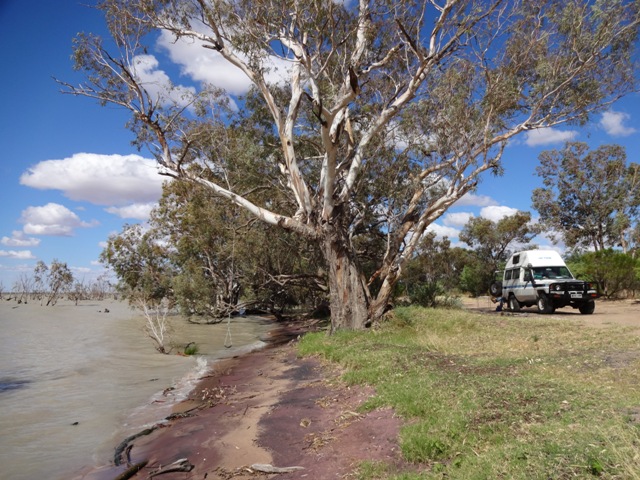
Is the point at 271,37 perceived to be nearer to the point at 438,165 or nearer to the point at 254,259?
the point at 438,165

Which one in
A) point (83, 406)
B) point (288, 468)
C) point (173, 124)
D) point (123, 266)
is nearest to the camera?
point (288, 468)

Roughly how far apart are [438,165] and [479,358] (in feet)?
28.6

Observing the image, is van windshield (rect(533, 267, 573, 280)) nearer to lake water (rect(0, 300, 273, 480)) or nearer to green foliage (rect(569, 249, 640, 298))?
green foliage (rect(569, 249, 640, 298))

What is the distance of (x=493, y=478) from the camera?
12.4 ft

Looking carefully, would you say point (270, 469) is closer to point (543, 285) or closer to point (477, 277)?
point (543, 285)

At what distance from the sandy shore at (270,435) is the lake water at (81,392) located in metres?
0.74

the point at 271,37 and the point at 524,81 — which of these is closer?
the point at 271,37

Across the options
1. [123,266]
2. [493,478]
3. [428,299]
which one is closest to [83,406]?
[493,478]

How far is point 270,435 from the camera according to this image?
6848 millimetres

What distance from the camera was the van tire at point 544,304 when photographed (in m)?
19.0

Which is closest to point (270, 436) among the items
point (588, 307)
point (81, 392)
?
point (81, 392)

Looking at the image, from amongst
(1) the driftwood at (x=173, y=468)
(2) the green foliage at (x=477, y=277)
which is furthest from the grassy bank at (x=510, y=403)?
(2) the green foliage at (x=477, y=277)

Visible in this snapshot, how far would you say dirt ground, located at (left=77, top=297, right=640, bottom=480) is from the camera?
5.60 m

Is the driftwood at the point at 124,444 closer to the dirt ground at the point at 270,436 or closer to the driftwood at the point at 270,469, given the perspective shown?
the dirt ground at the point at 270,436
